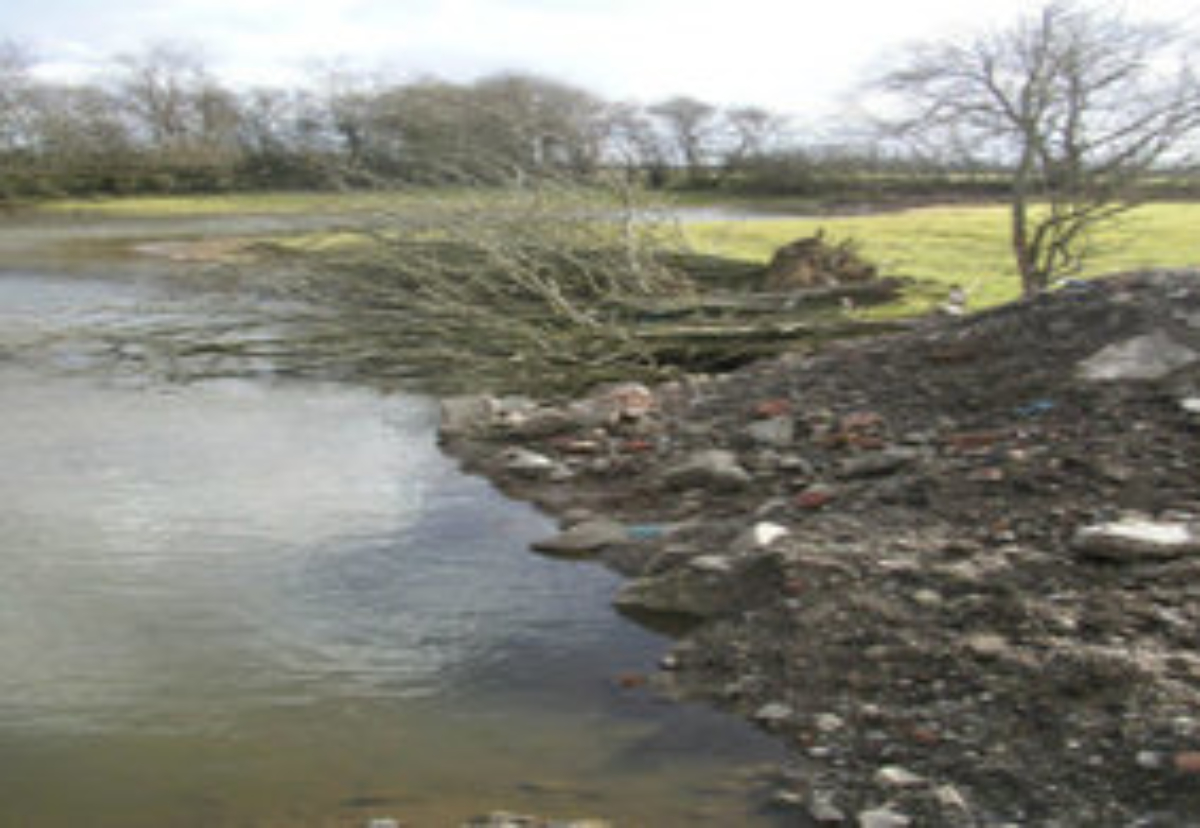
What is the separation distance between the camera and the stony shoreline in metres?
3.82

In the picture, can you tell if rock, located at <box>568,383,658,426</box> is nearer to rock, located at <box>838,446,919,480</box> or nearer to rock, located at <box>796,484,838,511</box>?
rock, located at <box>838,446,919,480</box>

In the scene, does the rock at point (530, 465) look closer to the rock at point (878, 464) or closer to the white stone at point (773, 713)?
the rock at point (878, 464)

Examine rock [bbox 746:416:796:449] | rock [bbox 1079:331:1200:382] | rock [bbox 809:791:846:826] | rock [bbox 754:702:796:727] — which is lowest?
rock [bbox 809:791:846:826]

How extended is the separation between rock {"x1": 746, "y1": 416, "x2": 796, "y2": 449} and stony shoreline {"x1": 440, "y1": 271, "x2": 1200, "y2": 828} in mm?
17

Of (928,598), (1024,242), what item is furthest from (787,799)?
(1024,242)

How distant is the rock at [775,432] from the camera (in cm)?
773

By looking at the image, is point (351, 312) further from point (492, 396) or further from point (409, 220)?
point (492, 396)

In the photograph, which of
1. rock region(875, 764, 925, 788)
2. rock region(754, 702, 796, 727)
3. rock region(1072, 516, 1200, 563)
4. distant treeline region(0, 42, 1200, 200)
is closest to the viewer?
rock region(875, 764, 925, 788)

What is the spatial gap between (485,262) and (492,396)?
2.47m

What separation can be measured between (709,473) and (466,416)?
2839mm

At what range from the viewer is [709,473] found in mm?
7234

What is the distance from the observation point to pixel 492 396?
33.2 ft

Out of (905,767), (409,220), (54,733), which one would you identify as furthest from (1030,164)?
(54,733)

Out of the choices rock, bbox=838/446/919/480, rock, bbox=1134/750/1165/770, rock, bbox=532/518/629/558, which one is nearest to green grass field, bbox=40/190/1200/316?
rock, bbox=838/446/919/480
